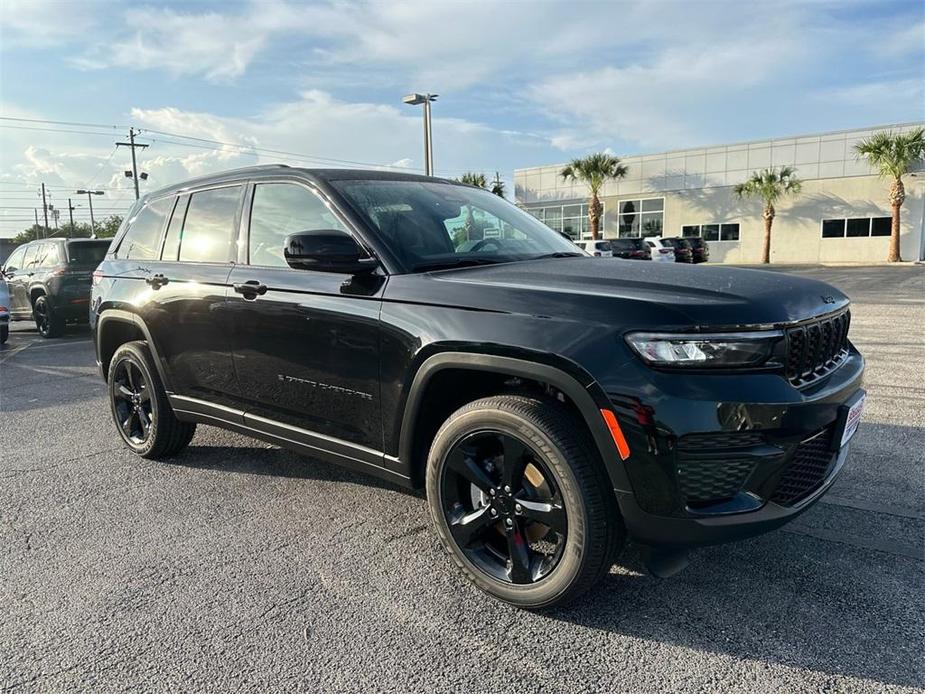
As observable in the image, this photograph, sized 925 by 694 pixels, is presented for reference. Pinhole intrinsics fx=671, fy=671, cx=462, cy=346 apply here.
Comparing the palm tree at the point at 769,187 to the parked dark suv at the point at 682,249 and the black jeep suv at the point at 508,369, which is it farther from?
the black jeep suv at the point at 508,369

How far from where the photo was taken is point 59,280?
1139 centimetres

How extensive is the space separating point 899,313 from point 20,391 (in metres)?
12.8

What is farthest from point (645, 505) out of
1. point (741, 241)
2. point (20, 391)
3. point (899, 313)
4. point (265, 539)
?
point (741, 241)

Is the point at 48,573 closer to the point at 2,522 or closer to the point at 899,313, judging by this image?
the point at 2,522

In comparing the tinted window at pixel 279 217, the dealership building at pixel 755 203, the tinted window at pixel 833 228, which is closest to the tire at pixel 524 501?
the tinted window at pixel 279 217

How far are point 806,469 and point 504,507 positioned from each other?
3.68 feet

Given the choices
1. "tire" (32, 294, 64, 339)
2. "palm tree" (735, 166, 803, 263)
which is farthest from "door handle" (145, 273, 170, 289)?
"palm tree" (735, 166, 803, 263)

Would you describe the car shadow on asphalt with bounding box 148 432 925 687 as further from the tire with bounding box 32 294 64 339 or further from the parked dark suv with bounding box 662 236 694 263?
the parked dark suv with bounding box 662 236 694 263

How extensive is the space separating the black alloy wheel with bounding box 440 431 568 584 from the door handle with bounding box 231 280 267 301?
4.67ft

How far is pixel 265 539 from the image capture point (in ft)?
10.9

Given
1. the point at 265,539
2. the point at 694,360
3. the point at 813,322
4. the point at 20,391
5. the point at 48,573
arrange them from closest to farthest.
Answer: the point at 694,360 < the point at 813,322 < the point at 48,573 < the point at 265,539 < the point at 20,391

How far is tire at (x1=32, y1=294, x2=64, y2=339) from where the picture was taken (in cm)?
1138

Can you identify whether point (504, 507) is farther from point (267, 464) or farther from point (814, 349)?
point (267, 464)

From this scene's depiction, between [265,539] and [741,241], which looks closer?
[265,539]
